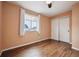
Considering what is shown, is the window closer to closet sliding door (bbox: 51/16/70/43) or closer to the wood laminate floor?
the wood laminate floor

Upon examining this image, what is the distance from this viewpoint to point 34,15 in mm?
4809

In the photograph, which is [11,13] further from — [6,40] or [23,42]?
[23,42]

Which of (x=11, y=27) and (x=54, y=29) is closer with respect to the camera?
(x=11, y=27)

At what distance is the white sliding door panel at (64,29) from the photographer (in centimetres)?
521

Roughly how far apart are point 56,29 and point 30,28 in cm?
245

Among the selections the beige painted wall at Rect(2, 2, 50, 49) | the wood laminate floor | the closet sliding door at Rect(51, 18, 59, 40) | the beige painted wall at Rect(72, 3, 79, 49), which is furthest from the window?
the beige painted wall at Rect(72, 3, 79, 49)

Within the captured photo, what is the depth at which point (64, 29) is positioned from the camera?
546 cm

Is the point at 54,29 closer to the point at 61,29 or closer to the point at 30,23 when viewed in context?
the point at 61,29

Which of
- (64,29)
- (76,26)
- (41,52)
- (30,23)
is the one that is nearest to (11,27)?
(30,23)

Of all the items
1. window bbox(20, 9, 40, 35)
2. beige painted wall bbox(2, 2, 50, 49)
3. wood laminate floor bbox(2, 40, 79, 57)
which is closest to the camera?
wood laminate floor bbox(2, 40, 79, 57)

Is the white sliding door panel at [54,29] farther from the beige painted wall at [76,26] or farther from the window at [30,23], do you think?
the beige painted wall at [76,26]

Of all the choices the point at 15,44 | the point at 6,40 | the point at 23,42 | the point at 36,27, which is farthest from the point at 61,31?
the point at 6,40

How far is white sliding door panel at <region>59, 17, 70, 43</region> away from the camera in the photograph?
5.21 metres

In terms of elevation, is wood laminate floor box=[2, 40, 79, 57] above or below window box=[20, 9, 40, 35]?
below
